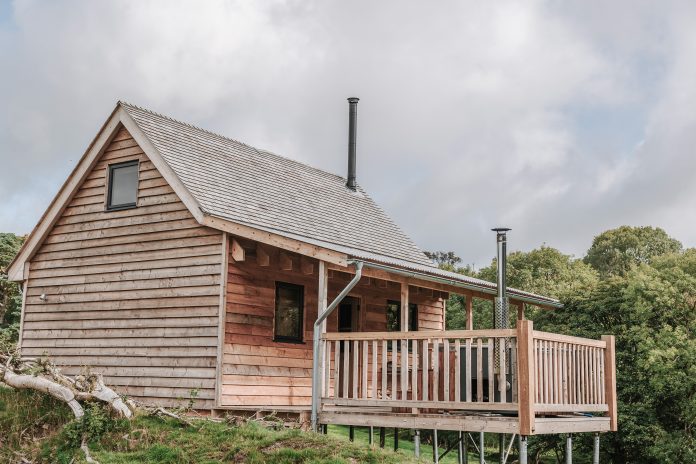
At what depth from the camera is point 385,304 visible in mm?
19547

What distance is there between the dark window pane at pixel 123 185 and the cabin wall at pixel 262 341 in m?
3.22

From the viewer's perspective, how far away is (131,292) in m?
16.8

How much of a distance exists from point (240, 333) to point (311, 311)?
2127 mm

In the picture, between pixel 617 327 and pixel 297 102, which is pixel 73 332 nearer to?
pixel 617 327

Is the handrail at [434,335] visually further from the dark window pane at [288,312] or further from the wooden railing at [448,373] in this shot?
the dark window pane at [288,312]

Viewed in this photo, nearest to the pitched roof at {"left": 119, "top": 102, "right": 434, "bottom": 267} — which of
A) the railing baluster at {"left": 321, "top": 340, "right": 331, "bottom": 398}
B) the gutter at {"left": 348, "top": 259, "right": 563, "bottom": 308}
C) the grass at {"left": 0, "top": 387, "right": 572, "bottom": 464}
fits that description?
the gutter at {"left": 348, "top": 259, "right": 563, "bottom": 308}

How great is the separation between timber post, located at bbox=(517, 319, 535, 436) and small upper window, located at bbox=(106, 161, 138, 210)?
873 centimetres

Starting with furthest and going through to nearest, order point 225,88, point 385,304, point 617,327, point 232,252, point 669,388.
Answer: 1. point 225,88
2. point 617,327
3. point 669,388
4. point 385,304
5. point 232,252

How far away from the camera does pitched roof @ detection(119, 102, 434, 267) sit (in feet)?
55.1

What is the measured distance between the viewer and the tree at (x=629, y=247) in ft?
192

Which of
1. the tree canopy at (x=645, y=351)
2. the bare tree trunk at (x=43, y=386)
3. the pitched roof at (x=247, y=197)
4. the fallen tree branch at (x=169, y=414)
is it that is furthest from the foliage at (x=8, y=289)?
the fallen tree branch at (x=169, y=414)

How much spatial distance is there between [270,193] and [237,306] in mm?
4047

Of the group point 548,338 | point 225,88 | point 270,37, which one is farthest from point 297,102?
point 548,338

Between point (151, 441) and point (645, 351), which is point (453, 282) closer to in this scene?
point (151, 441)
